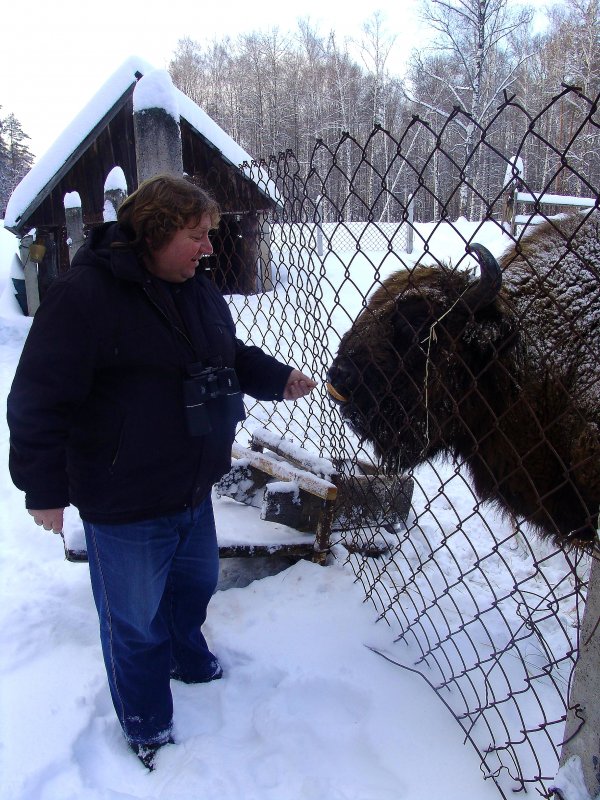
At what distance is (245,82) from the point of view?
41.0 m

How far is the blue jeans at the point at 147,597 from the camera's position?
6.40 feet

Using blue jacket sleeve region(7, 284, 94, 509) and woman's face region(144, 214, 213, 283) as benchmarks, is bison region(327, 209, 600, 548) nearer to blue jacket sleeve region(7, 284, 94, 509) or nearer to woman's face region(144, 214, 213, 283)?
woman's face region(144, 214, 213, 283)

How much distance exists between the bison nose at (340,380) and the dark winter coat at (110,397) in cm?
57

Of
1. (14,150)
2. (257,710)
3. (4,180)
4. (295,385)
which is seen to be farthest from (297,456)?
(14,150)

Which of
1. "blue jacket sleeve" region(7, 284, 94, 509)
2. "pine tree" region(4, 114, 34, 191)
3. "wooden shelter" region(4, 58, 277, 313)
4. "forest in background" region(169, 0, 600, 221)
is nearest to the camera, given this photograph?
"blue jacket sleeve" region(7, 284, 94, 509)

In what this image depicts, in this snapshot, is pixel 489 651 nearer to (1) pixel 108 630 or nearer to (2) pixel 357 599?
(2) pixel 357 599

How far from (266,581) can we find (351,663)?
705 millimetres

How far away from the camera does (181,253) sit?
1896 mm

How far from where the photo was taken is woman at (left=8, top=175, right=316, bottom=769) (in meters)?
1.71

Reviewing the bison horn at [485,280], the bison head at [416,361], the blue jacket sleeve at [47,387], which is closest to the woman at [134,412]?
the blue jacket sleeve at [47,387]

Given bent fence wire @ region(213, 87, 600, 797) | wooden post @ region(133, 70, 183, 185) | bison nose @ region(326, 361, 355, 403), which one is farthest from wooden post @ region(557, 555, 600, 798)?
wooden post @ region(133, 70, 183, 185)

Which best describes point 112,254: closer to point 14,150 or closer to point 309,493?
point 309,493

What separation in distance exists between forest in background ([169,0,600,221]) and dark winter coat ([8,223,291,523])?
1911cm

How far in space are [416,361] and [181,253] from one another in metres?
1.02
